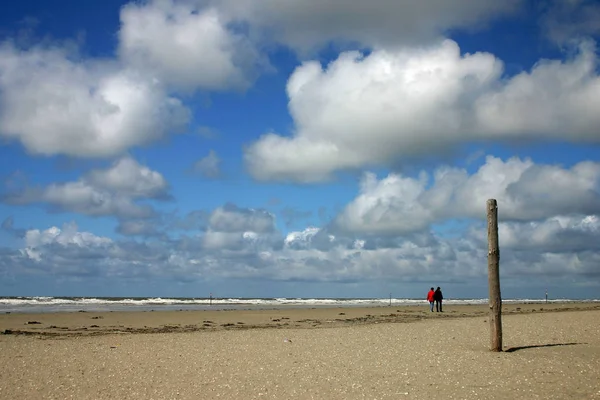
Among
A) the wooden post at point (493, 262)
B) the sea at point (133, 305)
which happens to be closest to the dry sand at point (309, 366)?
the wooden post at point (493, 262)

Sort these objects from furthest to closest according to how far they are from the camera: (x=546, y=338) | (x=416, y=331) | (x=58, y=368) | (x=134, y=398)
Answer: (x=416, y=331), (x=546, y=338), (x=58, y=368), (x=134, y=398)

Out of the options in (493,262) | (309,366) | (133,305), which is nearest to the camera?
(309,366)

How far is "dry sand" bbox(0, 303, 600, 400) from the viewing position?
36.8ft

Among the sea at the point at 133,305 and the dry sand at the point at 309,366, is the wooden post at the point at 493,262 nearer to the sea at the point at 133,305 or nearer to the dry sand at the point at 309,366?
the dry sand at the point at 309,366

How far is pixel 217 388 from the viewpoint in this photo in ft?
38.3

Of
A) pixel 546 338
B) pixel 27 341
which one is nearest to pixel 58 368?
pixel 27 341

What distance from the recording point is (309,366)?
1429 centimetres

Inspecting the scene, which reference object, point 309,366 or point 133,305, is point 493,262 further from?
point 133,305

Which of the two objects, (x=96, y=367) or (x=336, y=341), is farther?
(x=336, y=341)

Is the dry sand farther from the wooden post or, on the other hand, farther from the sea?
the sea

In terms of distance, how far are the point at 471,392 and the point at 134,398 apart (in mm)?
6860

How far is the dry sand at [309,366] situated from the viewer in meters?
11.2

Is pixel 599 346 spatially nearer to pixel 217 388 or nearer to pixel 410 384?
pixel 410 384

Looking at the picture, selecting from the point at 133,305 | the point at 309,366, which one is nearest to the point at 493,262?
the point at 309,366
